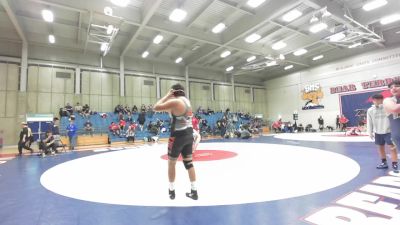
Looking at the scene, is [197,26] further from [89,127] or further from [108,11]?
[89,127]

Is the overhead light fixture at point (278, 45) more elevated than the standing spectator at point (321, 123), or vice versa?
the overhead light fixture at point (278, 45)

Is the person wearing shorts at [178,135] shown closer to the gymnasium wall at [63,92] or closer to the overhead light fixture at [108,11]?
the overhead light fixture at [108,11]

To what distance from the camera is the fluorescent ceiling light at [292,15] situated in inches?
492

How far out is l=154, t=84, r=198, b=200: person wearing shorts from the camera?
3.09m

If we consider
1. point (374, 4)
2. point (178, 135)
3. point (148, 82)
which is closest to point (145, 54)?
point (148, 82)

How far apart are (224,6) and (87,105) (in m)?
12.4

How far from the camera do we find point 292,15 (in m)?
12.9

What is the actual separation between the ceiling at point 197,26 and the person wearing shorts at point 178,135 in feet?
31.2

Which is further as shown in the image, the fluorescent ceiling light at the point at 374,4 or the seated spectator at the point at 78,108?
the seated spectator at the point at 78,108

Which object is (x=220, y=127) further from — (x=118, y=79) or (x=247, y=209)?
(x=247, y=209)

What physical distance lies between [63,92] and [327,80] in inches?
969

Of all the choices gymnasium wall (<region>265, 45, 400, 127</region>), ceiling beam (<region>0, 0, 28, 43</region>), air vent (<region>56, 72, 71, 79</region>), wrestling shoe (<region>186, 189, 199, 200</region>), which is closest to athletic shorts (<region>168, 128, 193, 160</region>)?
wrestling shoe (<region>186, 189, 199, 200</region>)

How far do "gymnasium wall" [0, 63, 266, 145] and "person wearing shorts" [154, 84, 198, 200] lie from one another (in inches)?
660

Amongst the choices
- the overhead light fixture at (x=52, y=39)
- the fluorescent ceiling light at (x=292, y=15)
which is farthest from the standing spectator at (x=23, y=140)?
the fluorescent ceiling light at (x=292, y=15)
